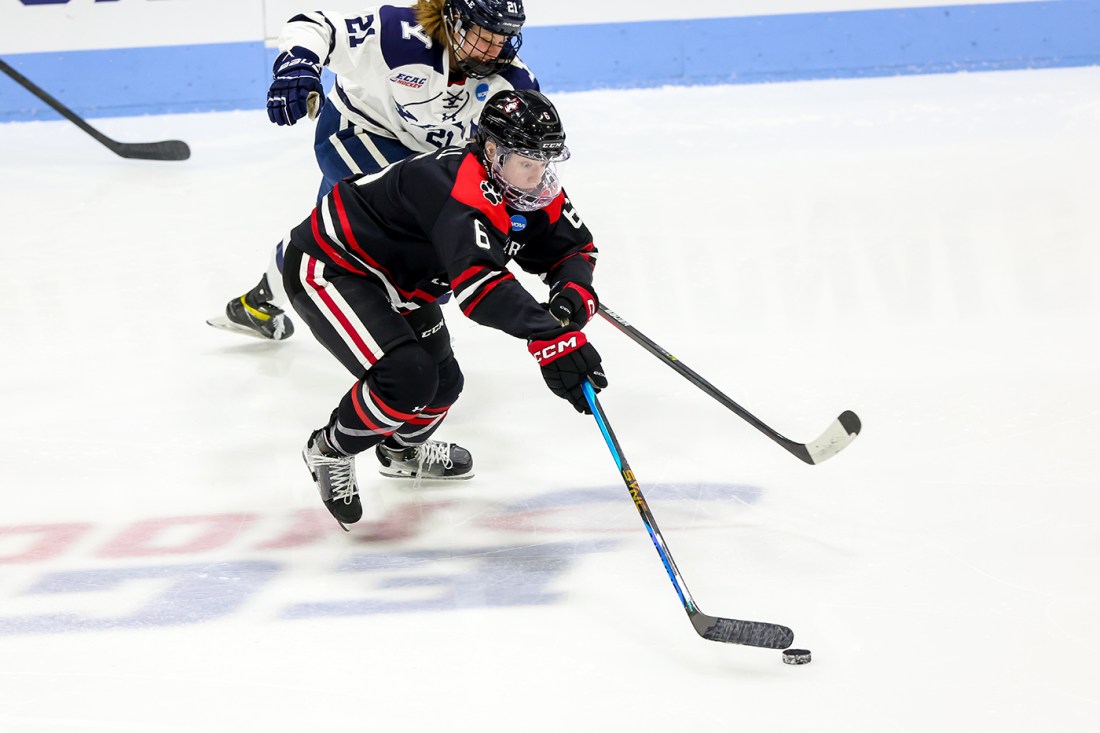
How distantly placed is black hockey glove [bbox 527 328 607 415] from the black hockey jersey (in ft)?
0.09

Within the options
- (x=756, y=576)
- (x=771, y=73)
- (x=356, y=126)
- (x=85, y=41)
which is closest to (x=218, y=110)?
(x=85, y=41)

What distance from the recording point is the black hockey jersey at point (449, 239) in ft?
7.43

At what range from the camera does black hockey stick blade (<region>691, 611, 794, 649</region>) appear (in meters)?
1.97

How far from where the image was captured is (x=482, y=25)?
281 centimetres

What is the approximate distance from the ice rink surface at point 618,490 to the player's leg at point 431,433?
65 millimetres

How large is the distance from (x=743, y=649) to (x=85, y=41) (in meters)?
5.64

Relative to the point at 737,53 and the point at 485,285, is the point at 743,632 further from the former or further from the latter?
the point at 737,53

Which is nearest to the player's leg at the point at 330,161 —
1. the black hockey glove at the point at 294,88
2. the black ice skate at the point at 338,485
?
the black hockey glove at the point at 294,88

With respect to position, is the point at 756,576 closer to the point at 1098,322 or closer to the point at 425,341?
the point at 425,341

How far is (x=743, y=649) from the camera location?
202 cm

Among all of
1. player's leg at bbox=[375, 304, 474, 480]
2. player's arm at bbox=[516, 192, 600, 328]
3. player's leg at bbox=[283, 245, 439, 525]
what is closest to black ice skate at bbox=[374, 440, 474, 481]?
player's leg at bbox=[375, 304, 474, 480]

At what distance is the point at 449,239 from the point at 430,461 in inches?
27.3

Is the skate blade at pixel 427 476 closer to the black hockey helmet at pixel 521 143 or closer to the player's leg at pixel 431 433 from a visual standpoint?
the player's leg at pixel 431 433

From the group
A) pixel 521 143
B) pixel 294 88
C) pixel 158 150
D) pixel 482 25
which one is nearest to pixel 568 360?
pixel 521 143
